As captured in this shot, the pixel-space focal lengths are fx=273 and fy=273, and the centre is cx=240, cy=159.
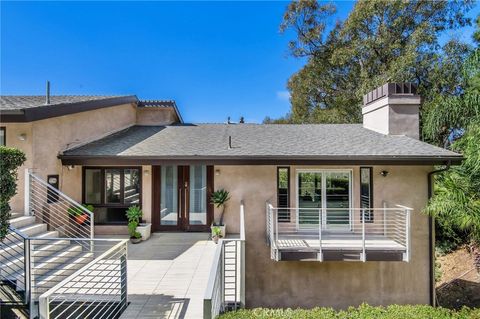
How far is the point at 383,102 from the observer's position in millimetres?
10859

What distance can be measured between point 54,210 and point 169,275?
4405 mm

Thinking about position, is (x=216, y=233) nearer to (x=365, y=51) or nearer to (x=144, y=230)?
(x=144, y=230)

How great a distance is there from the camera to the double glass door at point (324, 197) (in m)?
9.38

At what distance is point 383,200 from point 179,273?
6.78 metres

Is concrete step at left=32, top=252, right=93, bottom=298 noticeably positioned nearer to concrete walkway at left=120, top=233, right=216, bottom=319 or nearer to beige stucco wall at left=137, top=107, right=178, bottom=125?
concrete walkway at left=120, top=233, right=216, bottom=319

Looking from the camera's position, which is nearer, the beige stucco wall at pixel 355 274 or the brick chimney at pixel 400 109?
the beige stucco wall at pixel 355 274

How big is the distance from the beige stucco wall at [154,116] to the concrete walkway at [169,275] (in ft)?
21.8

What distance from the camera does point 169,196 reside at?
10359mm

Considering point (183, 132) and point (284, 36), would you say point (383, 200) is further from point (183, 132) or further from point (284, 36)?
point (284, 36)

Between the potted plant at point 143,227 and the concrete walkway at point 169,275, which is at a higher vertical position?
the potted plant at point 143,227

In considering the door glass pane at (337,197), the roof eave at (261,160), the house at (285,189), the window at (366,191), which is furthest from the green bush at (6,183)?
the window at (366,191)

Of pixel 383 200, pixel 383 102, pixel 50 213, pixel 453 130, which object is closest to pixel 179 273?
pixel 50 213

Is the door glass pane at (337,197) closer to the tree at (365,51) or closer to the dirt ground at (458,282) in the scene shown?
the dirt ground at (458,282)

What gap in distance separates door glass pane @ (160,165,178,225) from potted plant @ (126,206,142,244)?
0.92 meters
